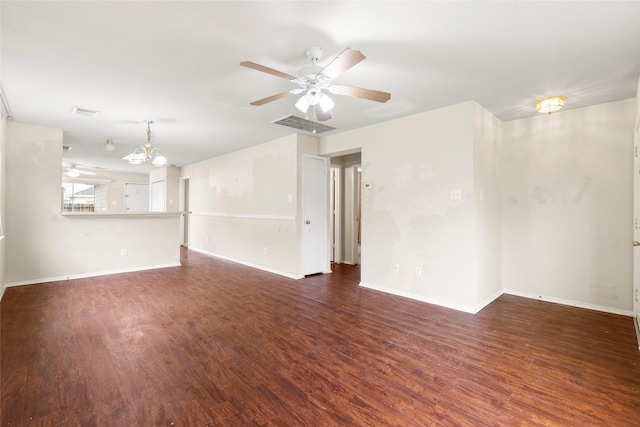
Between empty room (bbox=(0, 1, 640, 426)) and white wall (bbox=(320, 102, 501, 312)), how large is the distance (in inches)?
1.1

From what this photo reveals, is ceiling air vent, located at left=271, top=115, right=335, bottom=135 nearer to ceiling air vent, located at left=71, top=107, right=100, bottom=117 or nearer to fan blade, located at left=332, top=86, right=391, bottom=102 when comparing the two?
fan blade, located at left=332, top=86, right=391, bottom=102

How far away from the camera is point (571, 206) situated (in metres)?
3.53

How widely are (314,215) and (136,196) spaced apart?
7.71 metres

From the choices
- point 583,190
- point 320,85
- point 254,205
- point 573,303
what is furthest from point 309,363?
point 254,205

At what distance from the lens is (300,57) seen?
7.68 ft

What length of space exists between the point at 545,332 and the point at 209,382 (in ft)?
9.82

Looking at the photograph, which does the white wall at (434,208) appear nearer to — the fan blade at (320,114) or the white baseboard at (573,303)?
the white baseboard at (573,303)

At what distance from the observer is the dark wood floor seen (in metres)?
1.68

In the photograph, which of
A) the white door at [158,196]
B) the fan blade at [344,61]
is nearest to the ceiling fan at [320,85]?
the fan blade at [344,61]

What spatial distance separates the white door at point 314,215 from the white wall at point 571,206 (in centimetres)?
275

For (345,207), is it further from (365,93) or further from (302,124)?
(365,93)

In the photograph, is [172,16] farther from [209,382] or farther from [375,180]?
[375,180]

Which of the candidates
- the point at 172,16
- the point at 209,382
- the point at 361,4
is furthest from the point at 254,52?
the point at 209,382

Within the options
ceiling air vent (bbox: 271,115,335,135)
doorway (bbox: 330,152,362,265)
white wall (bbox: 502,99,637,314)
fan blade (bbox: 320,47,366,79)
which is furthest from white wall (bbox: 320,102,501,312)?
fan blade (bbox: 320,47,366,79)
